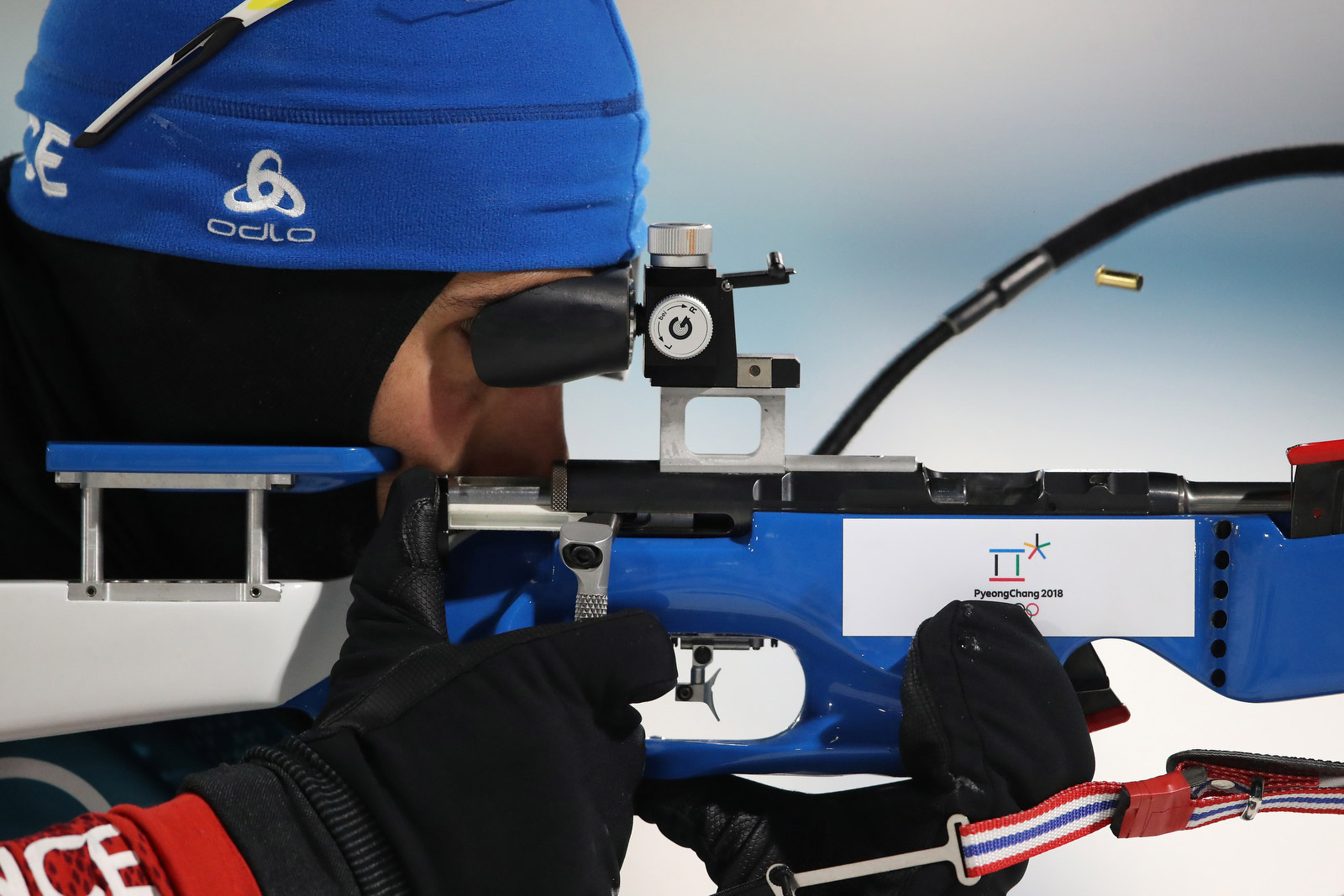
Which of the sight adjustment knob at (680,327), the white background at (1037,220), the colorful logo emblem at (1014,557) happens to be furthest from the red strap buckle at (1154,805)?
the sight adjustment knob at (680,327)

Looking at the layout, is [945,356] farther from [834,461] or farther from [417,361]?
[417,361]

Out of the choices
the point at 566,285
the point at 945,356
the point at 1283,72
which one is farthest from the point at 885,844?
the point at 1283,72

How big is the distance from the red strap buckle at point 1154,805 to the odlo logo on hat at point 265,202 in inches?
21.9

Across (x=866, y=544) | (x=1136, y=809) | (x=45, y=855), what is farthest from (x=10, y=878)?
(x=1136, y=809)

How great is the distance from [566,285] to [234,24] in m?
0.22

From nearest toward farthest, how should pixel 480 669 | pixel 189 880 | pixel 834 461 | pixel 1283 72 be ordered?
pixel 189 880
pixel 480 669
pixel 834 461
pixel 1283 72

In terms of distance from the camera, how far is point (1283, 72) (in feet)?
2.93

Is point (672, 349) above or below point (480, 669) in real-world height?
above

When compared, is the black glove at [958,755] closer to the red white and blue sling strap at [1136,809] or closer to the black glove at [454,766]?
the red white and blue sling strap at [1136,809]

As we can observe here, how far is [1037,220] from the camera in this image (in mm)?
939

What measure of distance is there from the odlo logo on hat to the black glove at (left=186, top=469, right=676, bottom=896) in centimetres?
19

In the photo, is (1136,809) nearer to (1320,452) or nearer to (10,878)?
(1320,452)

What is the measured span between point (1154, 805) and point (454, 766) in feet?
1.32

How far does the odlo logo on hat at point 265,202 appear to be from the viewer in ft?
1.88
